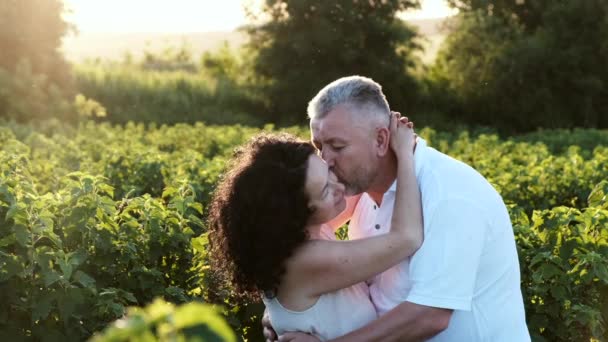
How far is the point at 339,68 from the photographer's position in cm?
4119

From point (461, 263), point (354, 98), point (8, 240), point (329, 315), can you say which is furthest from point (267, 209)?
point (8, 240)

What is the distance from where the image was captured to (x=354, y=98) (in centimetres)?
345

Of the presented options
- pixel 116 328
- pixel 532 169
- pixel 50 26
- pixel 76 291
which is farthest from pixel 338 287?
pixel 50 26

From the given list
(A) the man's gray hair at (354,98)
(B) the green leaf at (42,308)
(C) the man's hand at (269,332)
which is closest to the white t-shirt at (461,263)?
(A) the man's gray hair at (354,98)

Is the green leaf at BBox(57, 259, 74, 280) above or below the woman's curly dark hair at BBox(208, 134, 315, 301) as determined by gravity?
below

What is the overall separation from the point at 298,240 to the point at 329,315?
309mm

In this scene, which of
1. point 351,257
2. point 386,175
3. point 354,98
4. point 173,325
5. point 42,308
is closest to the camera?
point 173,325

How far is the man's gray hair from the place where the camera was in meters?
3.45

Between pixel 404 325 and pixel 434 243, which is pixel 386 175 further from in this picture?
pixel 404 325

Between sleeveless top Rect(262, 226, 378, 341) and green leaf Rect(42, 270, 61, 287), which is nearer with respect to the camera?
sleeveless top Rect(262, 226, 378, 341)

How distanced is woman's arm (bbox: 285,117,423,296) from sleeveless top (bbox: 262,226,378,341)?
0.08 meters

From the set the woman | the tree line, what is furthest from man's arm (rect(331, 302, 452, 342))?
the tree line

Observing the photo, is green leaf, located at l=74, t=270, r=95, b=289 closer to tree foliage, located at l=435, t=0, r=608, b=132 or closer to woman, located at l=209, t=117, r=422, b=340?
woman, located at l=209, t=117, r=422, b=340

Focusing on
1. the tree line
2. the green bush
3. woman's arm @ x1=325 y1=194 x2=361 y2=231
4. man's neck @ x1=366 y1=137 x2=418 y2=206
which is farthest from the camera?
the tree line
